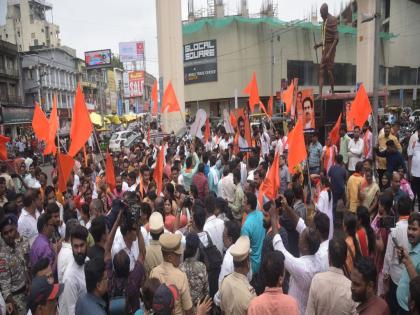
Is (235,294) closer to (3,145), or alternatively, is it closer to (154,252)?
(154,252)

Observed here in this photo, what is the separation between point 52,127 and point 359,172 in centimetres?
582

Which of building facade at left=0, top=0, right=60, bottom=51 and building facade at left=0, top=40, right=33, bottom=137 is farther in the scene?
building facade at left=0, top=0, right=60, bottom=51

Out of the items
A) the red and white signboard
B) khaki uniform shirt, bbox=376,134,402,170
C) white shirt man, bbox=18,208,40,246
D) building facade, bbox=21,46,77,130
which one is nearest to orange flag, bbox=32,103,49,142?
white shirt man, bbox=18,208,40,246

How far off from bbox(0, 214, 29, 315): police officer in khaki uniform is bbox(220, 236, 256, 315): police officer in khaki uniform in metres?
2.08

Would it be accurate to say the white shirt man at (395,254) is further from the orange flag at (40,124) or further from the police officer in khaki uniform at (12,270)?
the orange flag at (40,124)

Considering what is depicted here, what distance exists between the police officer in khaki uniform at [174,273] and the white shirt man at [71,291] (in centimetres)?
65

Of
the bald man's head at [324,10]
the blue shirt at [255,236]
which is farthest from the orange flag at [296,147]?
the bald man's head at [324,10]

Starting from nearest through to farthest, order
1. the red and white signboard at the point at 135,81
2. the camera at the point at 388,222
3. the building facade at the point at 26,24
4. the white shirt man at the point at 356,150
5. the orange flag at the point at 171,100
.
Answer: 1. the camera at the point at 388,222
2. the white shirt man at the point at 356,150
3. the orange flag at the point at 171,100
4. the red and white signboard at the point at 135,81
5. the building facade at the point at 26,24

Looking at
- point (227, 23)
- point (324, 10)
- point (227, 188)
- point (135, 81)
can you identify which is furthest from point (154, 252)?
point (135, 81)

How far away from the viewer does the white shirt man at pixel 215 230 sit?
4.22 meters

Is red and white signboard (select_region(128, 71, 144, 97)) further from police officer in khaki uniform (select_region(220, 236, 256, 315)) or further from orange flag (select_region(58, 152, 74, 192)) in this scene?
police officer in khaki uniform (select_region(220, 236, 256, 315))

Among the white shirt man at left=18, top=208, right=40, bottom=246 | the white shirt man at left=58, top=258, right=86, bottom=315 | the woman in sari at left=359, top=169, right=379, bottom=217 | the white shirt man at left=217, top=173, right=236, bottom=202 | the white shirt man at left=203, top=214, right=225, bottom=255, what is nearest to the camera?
the white shirt man at left=58, top=258, right=86, bottom=315

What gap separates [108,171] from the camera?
615cm

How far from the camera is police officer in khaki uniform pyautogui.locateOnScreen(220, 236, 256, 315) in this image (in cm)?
282
